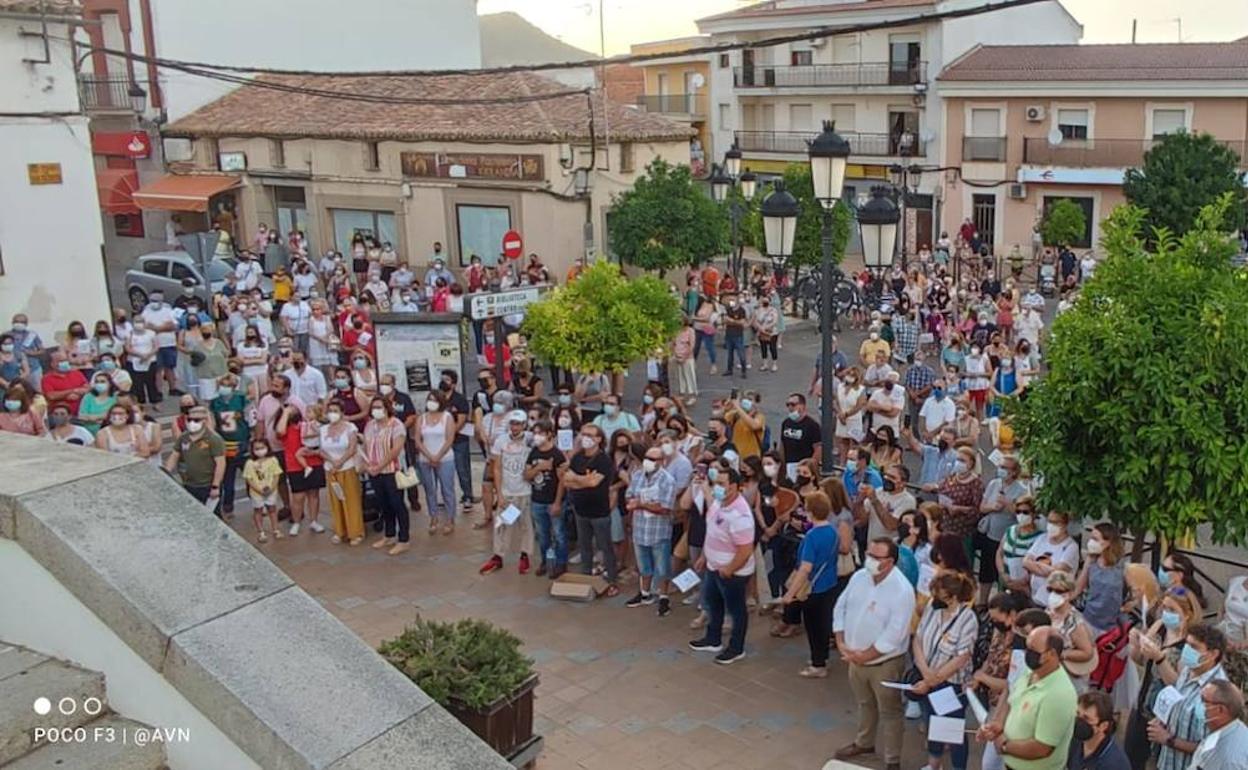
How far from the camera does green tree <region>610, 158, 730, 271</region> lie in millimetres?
24812

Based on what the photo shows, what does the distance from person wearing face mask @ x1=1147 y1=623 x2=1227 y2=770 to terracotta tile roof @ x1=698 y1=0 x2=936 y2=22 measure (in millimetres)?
36727

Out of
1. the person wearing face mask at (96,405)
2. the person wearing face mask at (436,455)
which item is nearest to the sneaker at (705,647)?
the person wearing face mask at (436,455)

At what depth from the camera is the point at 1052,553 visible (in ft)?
26.9

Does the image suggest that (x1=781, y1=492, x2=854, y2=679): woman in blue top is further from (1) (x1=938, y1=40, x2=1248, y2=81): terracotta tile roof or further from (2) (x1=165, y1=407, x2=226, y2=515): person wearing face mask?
(1) (x1=938, y1=40, x2=1248, y2=81): terracotta tile roof

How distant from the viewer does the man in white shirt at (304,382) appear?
13539mm

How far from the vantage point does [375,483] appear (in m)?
11.8

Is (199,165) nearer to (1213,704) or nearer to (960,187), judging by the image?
(960,187)

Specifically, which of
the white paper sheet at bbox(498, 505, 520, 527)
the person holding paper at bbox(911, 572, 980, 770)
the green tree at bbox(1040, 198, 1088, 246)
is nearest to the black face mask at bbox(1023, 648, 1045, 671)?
the person holding paper at bbox(911, 572, 980, 770)

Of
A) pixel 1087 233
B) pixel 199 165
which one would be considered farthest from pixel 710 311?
pixel 1087 233

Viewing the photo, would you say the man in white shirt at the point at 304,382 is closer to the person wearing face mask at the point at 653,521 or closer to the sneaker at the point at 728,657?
the person wearing face mask at the point at 653,521

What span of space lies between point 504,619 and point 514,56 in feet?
183

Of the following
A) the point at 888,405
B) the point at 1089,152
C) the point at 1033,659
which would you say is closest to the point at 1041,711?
the point at 1033,659

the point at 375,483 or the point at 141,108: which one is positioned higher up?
the point at 141,108

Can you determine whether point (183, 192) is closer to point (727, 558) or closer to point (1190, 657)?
point (727, 558)
